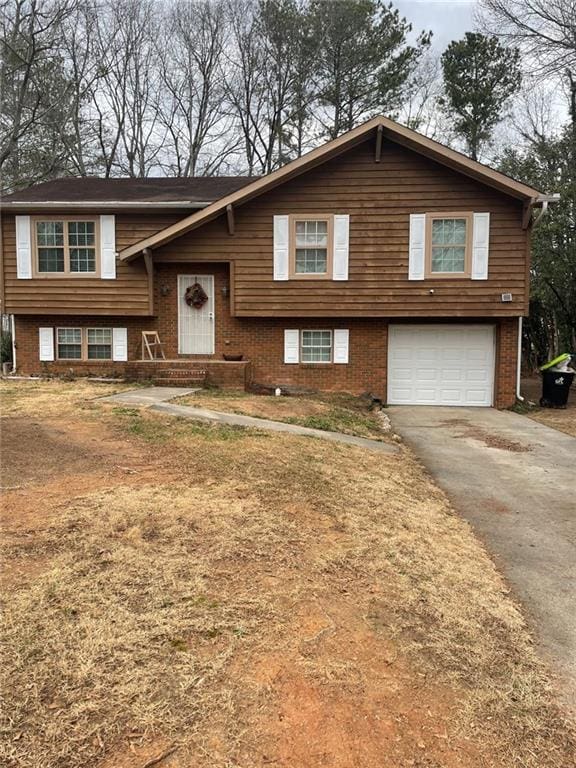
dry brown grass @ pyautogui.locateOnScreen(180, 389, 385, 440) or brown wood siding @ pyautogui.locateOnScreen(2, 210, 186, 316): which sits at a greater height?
brown wood siding @ pyautogui.locateOnScreen(2, 210, 186, 316)

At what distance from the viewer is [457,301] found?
1300cm

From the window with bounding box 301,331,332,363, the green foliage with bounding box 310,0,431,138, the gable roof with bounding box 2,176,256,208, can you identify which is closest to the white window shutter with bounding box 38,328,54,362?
the gable roof with bounding box 2,176,256,208

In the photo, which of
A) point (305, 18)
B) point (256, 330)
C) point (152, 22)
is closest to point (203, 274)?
point (256, 330)

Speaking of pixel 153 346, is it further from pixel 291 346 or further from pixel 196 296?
pixel 291 346

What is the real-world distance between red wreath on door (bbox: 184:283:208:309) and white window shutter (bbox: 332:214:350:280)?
3.43 metres

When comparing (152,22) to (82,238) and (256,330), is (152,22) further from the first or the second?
(256,330)

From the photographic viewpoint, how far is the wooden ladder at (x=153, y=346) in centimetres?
1374

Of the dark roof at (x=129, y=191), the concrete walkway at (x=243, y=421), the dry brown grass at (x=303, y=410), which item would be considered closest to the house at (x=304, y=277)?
the dark roof at (x=129, y=191)

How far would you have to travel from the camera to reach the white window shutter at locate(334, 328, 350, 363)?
13.6 m

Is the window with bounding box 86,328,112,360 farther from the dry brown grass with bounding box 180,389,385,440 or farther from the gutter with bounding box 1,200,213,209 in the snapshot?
the dry brown grass with bounding box 180,389,385,440

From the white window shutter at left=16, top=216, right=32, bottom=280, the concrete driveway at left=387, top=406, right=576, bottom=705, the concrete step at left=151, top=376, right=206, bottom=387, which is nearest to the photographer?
the concrete driveway at left=387, top=406, right=576, bottom=705

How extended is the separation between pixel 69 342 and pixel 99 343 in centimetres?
81

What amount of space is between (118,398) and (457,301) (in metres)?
8.30

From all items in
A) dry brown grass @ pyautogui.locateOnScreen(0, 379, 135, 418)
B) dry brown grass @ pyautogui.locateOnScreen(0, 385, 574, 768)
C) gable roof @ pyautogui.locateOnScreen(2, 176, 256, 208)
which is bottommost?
dry brown grass @ pyautogui.locateOnScreen(0, 385, 574, 768)
